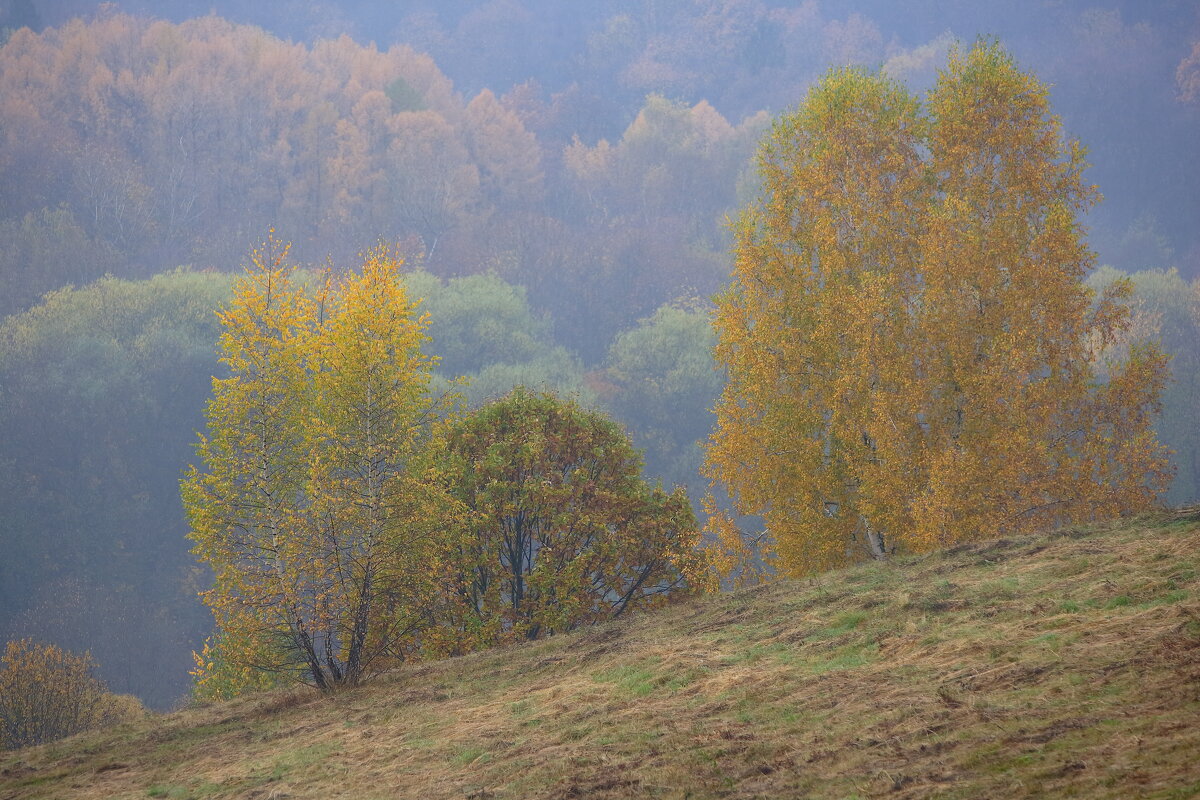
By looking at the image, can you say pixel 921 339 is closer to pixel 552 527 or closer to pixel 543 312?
pixel 552 527

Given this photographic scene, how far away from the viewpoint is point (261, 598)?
15.1 meters

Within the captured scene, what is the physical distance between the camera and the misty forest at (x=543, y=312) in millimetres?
16750

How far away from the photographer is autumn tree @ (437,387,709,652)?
66.1ft

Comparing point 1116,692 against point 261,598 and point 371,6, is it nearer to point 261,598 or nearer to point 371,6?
point 261,598

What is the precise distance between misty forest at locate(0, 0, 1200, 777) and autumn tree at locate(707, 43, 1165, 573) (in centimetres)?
9

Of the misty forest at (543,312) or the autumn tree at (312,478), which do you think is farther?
the misty forest at (543,312)

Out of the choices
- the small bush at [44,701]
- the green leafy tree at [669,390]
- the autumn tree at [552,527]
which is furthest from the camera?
the green leafy tree at [669,390]

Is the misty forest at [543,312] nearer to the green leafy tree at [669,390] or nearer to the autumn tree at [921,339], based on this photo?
the autumn tree at [921,339]

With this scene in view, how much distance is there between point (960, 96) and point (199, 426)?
55.4m

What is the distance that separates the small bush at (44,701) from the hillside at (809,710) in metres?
22.2

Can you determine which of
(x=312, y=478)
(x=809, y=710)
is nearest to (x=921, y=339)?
(x=312, y=478)

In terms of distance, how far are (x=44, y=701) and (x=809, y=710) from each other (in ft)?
112

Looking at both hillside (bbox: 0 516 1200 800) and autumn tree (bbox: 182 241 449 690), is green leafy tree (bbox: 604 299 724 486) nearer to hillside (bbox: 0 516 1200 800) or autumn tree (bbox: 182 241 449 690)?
autumn tree (bbox: 182 241 449 690)

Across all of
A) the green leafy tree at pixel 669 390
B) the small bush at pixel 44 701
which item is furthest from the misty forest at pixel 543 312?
the small bush at pixel 44 701
